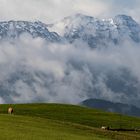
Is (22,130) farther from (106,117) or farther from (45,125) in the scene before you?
(106,117)

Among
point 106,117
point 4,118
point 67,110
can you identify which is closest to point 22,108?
point 67,110

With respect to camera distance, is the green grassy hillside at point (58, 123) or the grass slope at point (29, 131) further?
the green grassy hillside at point (58, 123)

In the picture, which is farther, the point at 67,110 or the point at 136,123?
the point at 67,110

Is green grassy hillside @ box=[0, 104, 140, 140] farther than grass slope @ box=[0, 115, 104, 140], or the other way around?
green grassy hillside @ box=[0, 104, 140, 140]

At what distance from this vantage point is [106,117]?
119 metres

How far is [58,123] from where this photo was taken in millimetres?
77438

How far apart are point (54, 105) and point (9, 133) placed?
7615cm

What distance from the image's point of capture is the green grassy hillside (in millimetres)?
58094

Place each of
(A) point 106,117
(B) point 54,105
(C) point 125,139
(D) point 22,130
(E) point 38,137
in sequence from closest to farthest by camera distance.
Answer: (E) point 38,137
(D) point 22,130
(C) point 125,139
(A) point 106,117
(B) point 54,105

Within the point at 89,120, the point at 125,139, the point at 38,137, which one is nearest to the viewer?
the point at 38,137

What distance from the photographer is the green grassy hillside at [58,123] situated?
58.1m

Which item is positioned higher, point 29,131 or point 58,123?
point 58,123

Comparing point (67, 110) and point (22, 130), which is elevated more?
point (67, 110)

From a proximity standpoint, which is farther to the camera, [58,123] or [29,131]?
[58,123]
